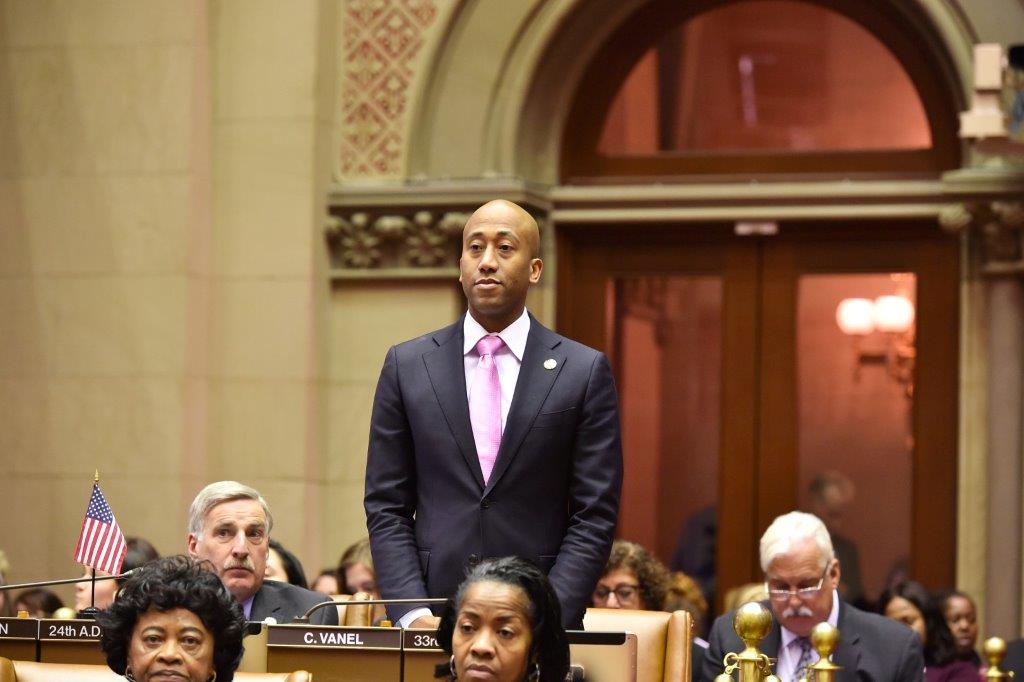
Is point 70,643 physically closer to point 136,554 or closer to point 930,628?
point 136,554

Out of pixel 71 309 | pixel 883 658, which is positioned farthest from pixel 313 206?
pixel 883 658

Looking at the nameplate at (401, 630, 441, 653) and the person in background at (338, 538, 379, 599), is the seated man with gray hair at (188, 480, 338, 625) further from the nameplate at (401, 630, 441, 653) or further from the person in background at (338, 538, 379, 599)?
the person in background at (338, 538, 379, 599)

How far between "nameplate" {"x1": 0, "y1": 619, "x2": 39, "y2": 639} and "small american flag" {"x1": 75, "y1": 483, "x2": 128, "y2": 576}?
723mm

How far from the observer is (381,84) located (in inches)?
386

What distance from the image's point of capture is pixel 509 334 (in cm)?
508

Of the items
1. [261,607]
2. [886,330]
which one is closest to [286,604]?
[261,607]

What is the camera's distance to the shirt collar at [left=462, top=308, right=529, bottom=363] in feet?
16.6

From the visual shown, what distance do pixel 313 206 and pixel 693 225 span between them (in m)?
1.99

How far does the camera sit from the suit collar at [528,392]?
4961mm

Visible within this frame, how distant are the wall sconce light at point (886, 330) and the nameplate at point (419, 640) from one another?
5.44 m

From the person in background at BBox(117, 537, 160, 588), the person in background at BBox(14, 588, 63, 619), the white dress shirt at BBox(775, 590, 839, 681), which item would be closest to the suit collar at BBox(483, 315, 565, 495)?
the white dress shirt at BBox(775, 590, 839, 681)

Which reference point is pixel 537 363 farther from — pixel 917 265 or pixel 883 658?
pixel 917 265

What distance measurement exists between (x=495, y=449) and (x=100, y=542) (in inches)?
65.6

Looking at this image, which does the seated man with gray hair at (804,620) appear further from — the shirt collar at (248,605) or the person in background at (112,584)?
the person in background at (112,584)
